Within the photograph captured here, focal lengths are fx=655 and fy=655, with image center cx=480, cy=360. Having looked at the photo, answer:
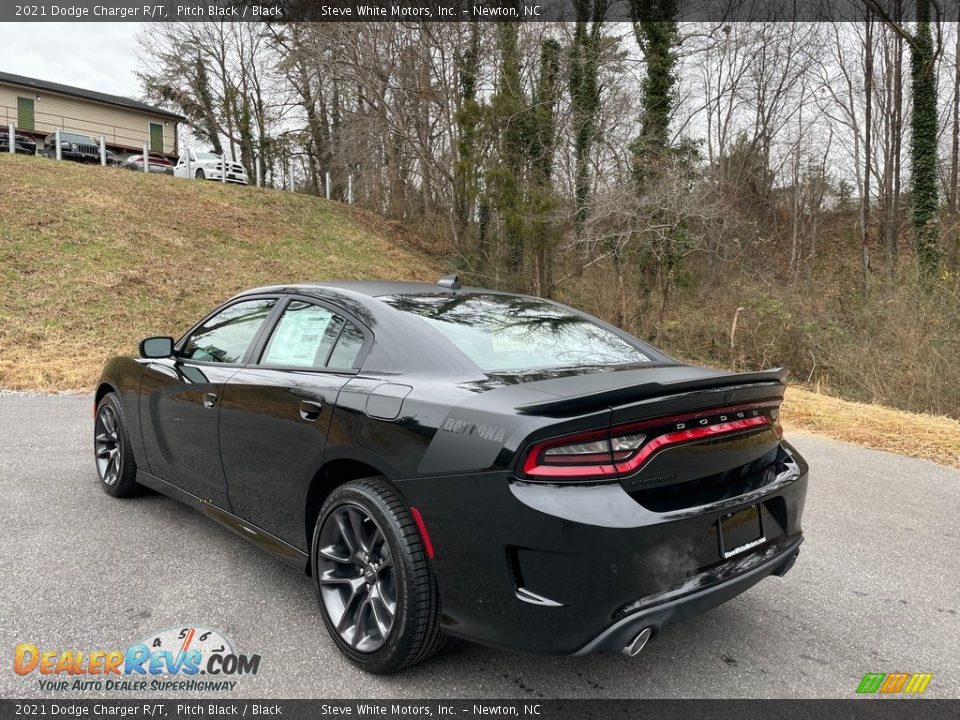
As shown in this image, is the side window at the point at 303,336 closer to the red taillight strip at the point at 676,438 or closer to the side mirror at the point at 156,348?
the side mirror at the point at 156,348

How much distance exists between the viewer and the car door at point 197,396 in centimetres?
334

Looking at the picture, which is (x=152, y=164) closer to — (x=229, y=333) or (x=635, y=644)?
(x=229, y=333)

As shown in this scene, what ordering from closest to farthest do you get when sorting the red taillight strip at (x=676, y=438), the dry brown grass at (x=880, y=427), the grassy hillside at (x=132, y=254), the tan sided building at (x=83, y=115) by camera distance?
the red taillight strip at (x=676, y=438), the dry brown grass at (x=880, y=427), the grassy hillside at (x=132, y=254), the tan sided building at (x=83, y=115)

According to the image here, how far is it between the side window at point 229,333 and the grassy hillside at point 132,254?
6.93 m

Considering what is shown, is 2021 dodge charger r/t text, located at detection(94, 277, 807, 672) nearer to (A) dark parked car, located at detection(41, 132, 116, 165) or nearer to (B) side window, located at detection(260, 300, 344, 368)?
(B) side window, located at detection(260, 300, 344, 368)

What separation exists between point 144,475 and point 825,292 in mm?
17119

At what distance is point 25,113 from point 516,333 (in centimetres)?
4359

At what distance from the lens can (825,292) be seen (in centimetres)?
1692

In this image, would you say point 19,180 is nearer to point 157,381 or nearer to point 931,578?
point 157,381

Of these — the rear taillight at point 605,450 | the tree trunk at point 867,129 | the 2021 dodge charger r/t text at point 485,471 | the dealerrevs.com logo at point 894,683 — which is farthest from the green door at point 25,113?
the dealerrevs.com logo at point 894,683

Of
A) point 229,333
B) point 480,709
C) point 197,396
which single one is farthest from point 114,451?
point 480,709

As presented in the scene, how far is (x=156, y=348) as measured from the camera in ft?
12.7

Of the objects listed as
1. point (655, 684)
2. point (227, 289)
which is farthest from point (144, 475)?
point (227, 289)

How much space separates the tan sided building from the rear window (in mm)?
40405
